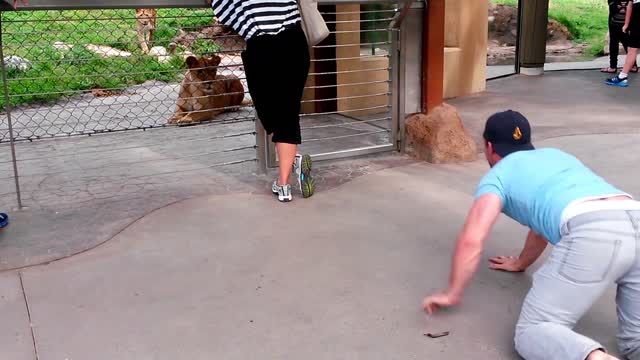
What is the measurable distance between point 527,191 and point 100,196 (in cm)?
284

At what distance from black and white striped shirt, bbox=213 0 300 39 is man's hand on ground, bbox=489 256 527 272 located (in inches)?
71.7

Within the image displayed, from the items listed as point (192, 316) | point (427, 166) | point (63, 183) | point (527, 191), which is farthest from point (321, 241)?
point (63, 183)

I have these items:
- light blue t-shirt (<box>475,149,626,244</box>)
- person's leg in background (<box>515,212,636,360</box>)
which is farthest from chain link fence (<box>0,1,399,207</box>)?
person's leg in background (<box>515,212,636,360</box>)

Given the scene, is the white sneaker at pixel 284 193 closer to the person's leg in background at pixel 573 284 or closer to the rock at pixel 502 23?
the person's leg in background at pixel 573 284

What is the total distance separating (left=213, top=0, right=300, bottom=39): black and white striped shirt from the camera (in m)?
3.98

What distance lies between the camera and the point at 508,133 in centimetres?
261

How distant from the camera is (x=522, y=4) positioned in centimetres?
944

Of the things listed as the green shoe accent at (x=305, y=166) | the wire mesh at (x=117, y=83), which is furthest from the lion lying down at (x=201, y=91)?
the green shoe accent at (x=305, y=166)

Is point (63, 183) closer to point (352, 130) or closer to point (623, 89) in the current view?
point (352, 130)

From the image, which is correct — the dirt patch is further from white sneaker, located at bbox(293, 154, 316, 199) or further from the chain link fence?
white sneaker, located at bbox(293, 154, 316, 199)

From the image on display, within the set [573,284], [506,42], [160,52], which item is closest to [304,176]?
[573,284]

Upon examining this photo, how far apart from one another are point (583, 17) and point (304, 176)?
1247 cm

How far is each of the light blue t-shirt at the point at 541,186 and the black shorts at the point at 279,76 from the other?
1.89 meters

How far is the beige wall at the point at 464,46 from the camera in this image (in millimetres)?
8141
